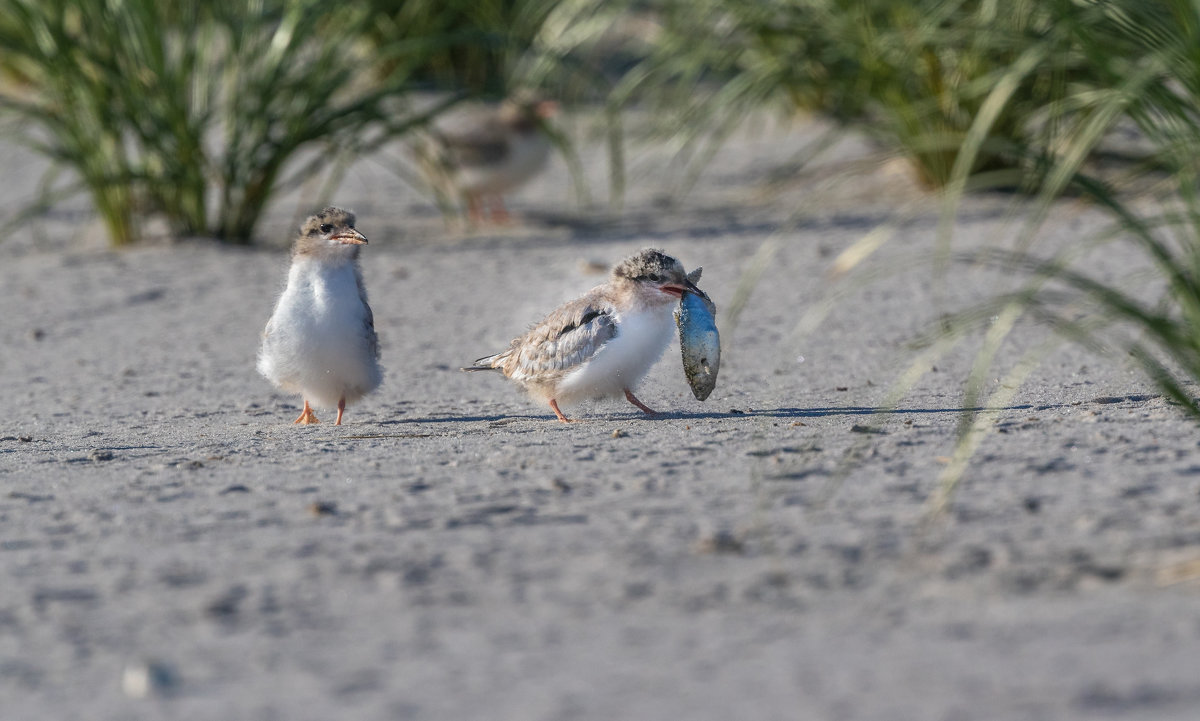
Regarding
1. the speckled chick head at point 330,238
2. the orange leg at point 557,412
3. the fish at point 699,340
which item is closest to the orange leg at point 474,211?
the speckled chick head at point 330,238

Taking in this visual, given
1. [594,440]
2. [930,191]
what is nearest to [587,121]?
[930,191]

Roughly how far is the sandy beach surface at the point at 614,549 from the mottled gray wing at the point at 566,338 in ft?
0.66

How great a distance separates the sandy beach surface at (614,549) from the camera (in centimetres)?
251

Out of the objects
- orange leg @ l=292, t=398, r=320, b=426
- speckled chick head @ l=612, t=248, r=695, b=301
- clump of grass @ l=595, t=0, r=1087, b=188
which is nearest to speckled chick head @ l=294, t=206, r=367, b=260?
orange leg @ l=292, t=398, r=320, b=426

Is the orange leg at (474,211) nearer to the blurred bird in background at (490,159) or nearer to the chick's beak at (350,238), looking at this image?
the blurred bird in background at (490,159)

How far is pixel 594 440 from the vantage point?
13.7ft

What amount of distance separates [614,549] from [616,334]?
149cm

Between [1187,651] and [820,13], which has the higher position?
[820,13]

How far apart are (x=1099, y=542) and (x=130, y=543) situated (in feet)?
6.97

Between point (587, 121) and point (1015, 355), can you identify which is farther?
point (587, 121)

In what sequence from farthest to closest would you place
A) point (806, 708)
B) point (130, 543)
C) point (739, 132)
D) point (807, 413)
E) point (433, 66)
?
point (433, 66)
point (739, 132)
point (807, 413)
point (130, 543)
point (806, 708)

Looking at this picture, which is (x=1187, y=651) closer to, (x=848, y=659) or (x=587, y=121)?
(x=848, y=659)

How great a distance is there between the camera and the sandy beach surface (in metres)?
2.51

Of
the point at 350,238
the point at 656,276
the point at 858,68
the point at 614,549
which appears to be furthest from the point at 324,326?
the point at 858,68
